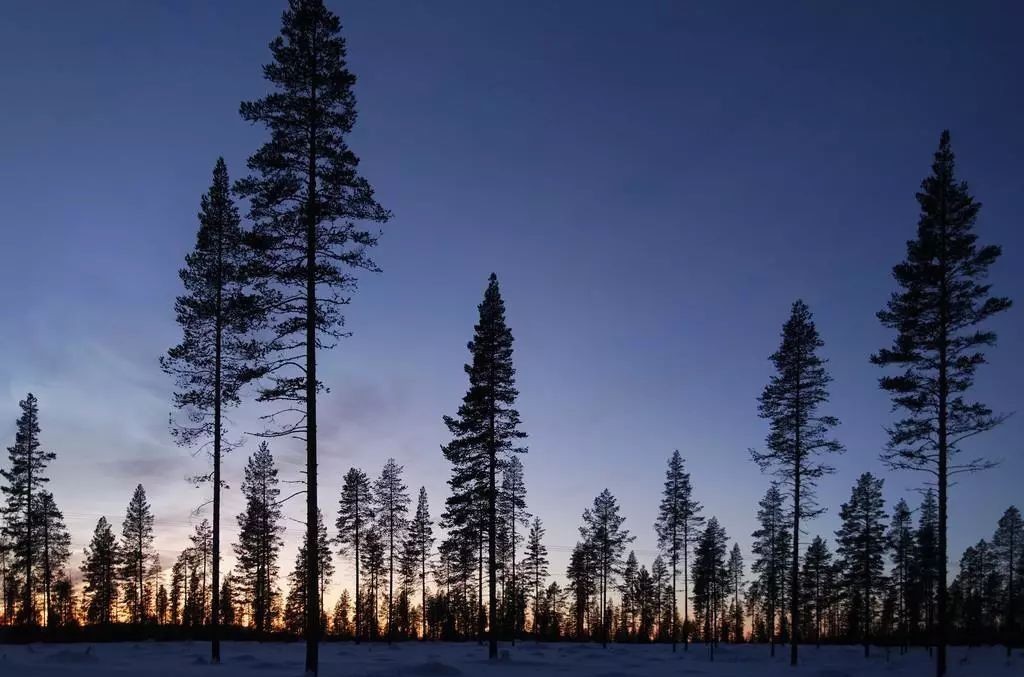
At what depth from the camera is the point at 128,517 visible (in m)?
71.9

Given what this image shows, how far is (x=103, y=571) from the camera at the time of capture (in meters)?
76.9

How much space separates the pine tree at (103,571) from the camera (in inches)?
2948

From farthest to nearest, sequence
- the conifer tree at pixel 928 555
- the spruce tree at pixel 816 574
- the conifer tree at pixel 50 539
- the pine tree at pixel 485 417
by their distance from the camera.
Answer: the spruce tree at pixel 816 574, the conifer tree at pixel 928 555, the conifer tree at pixel 50 539, the pine tree at pixel 485 417

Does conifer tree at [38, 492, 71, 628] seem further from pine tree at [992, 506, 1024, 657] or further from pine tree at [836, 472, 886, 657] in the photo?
pine tree at [992, 506, 1024, 657]

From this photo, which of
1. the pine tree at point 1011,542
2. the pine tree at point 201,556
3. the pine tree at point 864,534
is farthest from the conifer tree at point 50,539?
the pine tree at point 1011,542

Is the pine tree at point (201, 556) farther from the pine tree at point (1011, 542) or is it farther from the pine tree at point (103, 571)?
the pine tree at point (1011, 542)

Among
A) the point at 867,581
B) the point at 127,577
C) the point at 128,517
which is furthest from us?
the point at 127,577

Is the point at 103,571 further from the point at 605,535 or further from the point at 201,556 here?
the point at 605,535

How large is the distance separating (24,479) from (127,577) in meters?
37.4

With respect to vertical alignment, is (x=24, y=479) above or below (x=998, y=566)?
above

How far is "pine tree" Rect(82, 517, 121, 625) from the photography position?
246ft

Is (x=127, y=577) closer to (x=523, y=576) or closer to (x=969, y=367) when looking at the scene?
(x=523, y=576)

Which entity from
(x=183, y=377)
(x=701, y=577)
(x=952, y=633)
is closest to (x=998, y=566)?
(x=952, y=633)

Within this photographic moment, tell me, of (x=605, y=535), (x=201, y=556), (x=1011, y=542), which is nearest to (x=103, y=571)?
(x=201, y=556)
